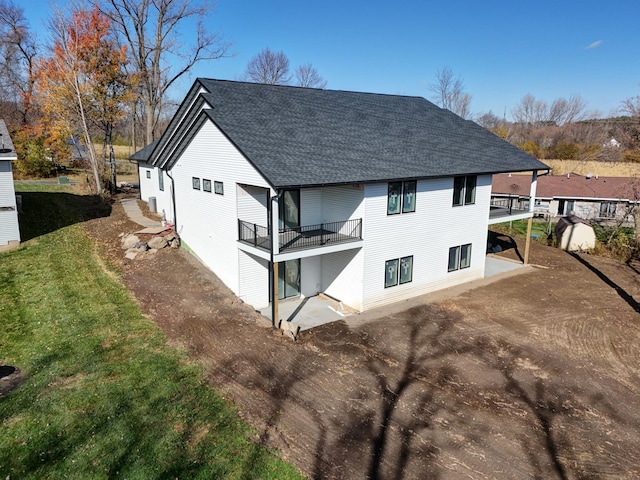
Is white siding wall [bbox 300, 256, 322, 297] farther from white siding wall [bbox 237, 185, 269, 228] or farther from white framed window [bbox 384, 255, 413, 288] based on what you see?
white framed window [bbox 384, 255, 413, 288]

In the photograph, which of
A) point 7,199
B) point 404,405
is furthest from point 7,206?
point 404,405

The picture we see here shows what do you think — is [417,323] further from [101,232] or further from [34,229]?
[34,229]

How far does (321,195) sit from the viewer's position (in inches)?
659

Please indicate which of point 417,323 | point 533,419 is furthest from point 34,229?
point 533,419

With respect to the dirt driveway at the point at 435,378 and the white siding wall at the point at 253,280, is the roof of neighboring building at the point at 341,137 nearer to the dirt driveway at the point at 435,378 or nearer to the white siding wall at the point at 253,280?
the white siding wall at the point at 253,280

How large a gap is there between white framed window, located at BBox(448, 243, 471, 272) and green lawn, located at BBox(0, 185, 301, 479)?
12.5 meters

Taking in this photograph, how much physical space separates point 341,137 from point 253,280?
665 cm

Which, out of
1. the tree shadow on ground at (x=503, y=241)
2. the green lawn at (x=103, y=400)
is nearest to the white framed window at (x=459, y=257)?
the tree shadow on ground at (x=503, y=241)

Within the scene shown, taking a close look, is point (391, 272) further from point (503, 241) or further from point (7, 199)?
point (7, 199)

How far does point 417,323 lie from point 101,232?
16.5m

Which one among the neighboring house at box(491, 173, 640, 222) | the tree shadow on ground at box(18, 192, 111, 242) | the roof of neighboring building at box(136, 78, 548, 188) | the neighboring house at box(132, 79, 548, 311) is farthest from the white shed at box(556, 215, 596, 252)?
the tree shadow on ground at box(18, 192, 111, 242)

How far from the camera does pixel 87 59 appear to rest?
1249 inches

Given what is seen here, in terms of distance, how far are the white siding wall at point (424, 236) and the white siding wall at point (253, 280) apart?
3.91 meters

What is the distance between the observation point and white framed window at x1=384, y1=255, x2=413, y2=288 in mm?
16719
